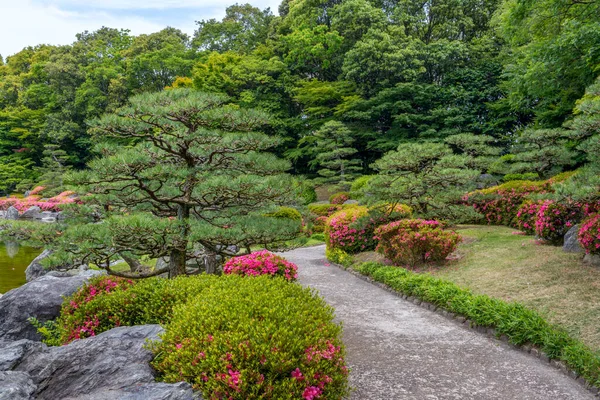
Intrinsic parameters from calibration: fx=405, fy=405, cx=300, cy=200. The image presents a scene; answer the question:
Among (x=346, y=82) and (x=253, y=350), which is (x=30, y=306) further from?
(x=346, y=82)

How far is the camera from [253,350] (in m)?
2.53

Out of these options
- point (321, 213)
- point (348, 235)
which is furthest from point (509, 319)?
point (321, 213)

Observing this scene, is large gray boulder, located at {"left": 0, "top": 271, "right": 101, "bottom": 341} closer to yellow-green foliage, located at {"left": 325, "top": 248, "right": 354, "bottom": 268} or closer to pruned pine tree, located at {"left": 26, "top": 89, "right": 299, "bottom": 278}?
pruned pine tree, located at {"left": 26, "top": 89, "right": 299, "bottom": 278}

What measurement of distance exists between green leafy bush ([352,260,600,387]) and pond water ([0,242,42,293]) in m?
9.23

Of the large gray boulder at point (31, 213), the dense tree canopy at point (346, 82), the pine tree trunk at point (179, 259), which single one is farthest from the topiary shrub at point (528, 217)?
the large gray boulder at point (31, 213)

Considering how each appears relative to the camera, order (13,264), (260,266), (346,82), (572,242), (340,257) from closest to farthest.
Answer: (260,266)
(572,242)
(340,257)
(13,264)
(346,82)

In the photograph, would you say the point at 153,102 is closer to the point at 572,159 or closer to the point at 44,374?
the point at 44,374

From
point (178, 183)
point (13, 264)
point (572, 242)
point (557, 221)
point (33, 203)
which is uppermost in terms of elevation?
point (178, 183)

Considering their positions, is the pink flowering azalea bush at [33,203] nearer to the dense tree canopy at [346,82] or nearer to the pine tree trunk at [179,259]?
the dense tree canopy at [346,82]

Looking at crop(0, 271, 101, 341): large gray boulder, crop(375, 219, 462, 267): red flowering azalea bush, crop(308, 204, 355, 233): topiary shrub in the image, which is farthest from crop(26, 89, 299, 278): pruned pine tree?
crop(308, 204, 355, 233): topiary shrub

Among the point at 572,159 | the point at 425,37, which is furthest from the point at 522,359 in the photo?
the point at 425,37

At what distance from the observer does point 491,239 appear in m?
9.10

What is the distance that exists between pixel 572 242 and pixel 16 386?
8094 millimetres

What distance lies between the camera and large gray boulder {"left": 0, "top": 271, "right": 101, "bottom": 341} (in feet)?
16.1
